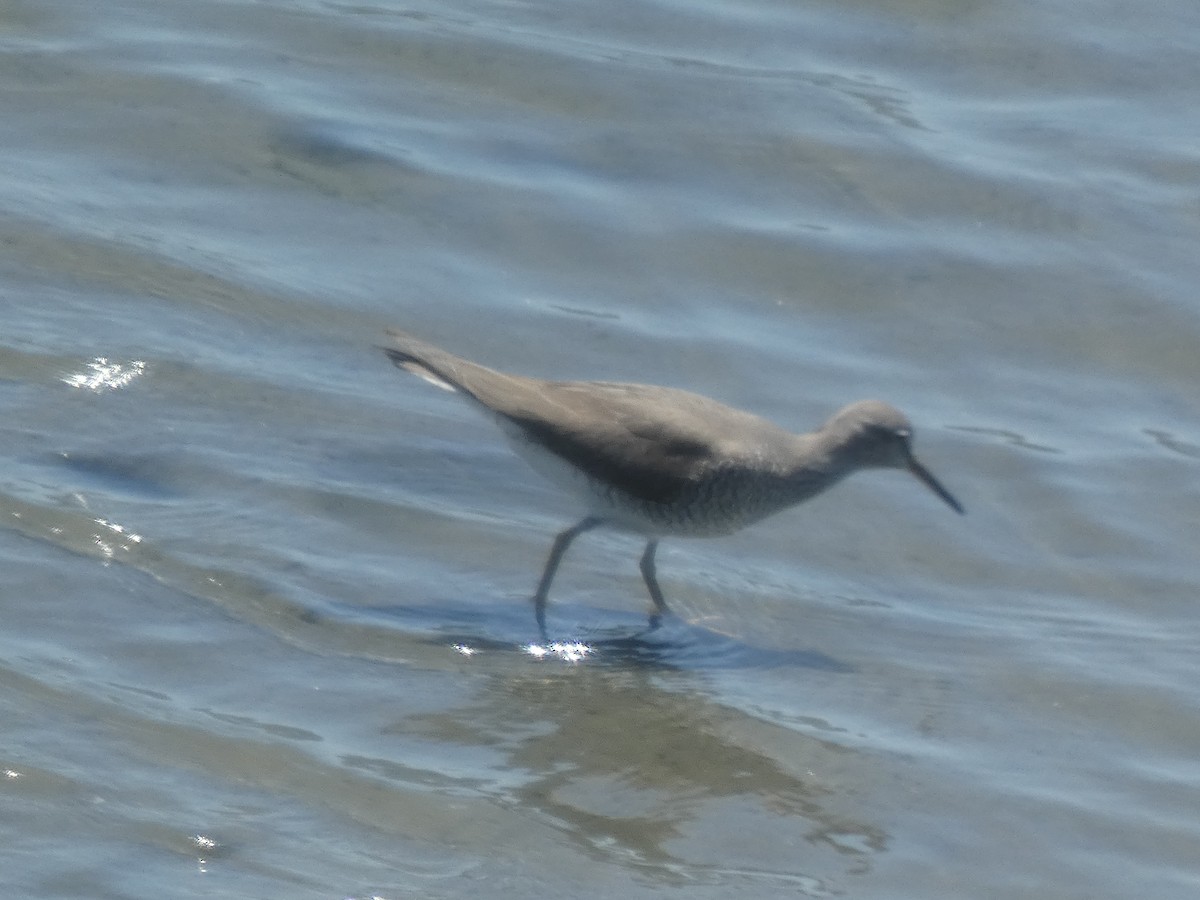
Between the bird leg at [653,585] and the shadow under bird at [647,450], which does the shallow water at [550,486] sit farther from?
the shadow under bird at [647,450]

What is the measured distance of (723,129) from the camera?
34.9ft

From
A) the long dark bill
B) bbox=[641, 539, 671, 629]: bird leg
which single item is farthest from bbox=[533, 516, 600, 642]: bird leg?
the long dark bill

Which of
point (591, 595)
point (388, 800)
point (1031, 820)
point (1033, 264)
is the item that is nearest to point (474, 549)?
point (591, 595)

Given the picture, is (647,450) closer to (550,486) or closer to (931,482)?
(550,486)

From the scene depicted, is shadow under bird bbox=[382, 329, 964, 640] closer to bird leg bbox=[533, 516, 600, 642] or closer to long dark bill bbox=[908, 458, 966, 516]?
bird leg bbox=[533, 516, 600, 642]

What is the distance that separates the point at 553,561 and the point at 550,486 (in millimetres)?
770

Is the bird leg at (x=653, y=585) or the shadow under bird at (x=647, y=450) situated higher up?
the shadow under bird at (x=647, y=450)

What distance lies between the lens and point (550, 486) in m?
7.85

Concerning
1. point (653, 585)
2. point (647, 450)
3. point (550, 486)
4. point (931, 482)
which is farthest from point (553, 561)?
point (931, 482)

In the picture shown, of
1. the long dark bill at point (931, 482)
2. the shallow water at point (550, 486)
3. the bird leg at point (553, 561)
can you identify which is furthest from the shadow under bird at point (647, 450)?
the shallow water at point (550, 486)

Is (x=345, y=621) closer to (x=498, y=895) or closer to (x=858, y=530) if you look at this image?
(x=498, y=895)

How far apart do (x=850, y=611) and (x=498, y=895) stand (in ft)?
7.79

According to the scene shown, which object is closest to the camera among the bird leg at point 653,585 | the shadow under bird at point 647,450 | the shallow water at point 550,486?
the shallow water at point 550,486

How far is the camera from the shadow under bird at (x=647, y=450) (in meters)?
7.18
